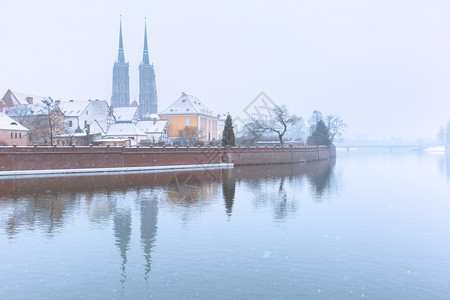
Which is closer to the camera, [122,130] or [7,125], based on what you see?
[7,125]

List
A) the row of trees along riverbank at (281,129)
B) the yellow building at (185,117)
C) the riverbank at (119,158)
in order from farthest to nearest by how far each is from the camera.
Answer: the yellow building at (185,117)
the row of trees along riverbank at (281,129)
the riverbank at (119,158)

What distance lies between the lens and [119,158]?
52688 mm

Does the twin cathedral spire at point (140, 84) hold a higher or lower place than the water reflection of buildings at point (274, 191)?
higher

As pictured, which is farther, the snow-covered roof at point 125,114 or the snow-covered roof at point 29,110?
the snow-covered roof at point 125,114

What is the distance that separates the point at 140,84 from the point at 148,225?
14663 centimetres

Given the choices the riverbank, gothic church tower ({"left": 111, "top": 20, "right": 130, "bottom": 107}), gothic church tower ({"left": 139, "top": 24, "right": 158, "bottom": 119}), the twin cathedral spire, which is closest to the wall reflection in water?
the riverbank

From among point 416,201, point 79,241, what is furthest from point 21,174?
point 416,201

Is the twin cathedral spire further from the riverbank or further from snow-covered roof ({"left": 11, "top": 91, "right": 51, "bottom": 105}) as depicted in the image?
the riverbank

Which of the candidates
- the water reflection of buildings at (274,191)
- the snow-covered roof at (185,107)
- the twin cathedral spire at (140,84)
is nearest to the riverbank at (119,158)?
the water reflection of buildings at (274,191)

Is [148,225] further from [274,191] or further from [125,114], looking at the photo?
[125,114]

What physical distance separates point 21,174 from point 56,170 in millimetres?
3778

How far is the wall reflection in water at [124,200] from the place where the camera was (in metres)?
20.5

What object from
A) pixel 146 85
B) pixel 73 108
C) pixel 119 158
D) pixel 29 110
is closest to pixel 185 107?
pixel 73 108

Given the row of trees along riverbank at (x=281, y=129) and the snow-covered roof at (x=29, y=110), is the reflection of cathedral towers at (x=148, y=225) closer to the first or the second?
the row of trees along riverbank at (x=281, y=129)
